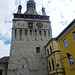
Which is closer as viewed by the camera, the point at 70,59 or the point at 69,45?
the point at 69,45

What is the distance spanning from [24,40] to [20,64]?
688cm

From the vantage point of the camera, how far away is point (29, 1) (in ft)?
118

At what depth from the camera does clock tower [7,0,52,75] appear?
72.9 ft

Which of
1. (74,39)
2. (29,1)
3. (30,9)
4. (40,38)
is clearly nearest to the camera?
(74,39)

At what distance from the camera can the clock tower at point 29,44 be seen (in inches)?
875

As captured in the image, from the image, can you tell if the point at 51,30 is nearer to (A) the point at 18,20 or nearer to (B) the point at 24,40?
(B) the point at 24,40

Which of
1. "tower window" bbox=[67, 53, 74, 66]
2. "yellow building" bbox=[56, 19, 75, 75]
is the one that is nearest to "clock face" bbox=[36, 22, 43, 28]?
"yellow building" bbox=[56, 19, 75, 75]

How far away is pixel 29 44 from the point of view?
82.3 feet

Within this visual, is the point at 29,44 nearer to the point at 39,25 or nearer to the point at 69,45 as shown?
the point at 39,25

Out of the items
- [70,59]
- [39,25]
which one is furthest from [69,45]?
[39,25]

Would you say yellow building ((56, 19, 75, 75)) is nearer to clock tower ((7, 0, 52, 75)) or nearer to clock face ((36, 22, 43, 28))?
clock tower ((7, 0, 52, 75))

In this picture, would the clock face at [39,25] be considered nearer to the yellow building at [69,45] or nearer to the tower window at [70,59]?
the yellow building at [69,45]

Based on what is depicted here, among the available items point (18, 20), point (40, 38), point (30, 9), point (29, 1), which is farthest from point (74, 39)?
point (29, 1)

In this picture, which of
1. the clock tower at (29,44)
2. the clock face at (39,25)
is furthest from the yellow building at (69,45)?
the clock face at (39,25)
